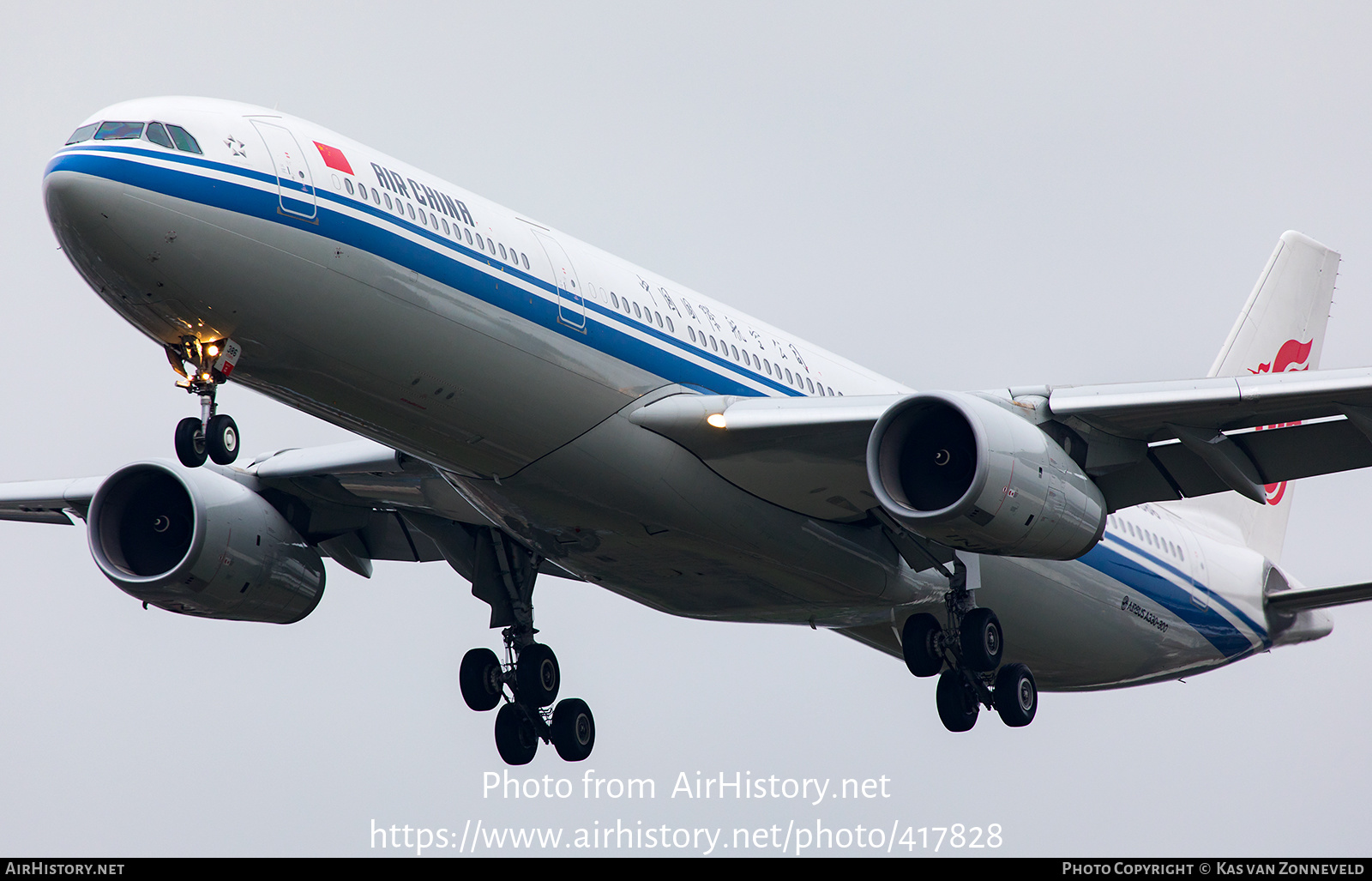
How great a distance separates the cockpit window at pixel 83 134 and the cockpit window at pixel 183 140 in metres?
0.79

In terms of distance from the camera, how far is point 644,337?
21.6 meters

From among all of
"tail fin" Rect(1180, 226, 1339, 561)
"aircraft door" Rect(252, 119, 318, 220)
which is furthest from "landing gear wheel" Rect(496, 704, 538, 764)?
"tail fin" Rect(1180, 226, 1339, 561)

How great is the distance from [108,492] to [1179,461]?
1579cm

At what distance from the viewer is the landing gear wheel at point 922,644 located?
84.5 ft

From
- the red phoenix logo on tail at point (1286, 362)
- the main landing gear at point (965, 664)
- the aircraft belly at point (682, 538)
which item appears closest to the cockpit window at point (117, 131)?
the aircraft belly at point (682, 538)

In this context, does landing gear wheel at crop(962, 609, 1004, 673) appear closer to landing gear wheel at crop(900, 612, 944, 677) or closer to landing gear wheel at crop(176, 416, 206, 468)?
landing gear wheel at crop(900, 612, 944, 677)

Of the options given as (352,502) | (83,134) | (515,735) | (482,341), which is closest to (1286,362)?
(515,735)

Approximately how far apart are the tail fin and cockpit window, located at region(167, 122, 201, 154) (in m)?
21.1

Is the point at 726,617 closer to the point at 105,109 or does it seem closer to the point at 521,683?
the point at 521,683

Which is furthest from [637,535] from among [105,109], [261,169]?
[105,109]

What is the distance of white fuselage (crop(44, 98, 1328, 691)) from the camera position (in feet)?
58.7

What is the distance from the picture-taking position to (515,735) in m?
26.6

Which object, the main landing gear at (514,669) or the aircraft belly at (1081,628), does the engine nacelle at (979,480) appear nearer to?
the aircraft belly at (1081,628)

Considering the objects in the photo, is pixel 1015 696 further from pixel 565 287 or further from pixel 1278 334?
pixel 1278 334
